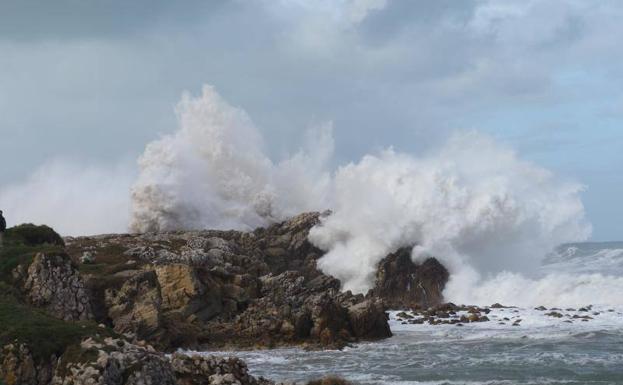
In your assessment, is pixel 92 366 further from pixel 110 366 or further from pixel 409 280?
pixel 409 280

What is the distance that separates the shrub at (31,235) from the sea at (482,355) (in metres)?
10.3

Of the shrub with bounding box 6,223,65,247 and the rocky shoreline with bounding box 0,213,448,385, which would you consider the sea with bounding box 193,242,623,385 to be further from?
the shrub with bounding box 6,223,65,247

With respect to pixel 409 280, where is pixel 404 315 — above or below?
below

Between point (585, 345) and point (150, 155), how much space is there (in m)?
55.7

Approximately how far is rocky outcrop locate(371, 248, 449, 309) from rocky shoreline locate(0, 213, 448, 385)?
0.08 meters

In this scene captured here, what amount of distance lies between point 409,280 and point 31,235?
A: 30.1 m

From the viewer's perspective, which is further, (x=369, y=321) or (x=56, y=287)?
(x=369, y=321)

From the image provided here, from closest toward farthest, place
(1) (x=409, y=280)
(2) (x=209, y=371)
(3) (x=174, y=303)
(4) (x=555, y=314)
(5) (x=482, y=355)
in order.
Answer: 1. (2) (x=209, y=371)
2. (5) (x=482, y=355)
3. (3) (x=174, y=303)
4. (4) (x=555, y=314)
5. (1) (x=409, y=280)

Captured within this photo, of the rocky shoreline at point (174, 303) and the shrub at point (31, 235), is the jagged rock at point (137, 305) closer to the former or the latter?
the rocky shoreline at point (174, 303)

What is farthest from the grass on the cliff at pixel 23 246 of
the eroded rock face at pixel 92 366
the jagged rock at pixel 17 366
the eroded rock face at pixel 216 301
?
the eroded rock face at pixel 92 366

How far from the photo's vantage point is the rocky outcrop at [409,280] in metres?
55.2

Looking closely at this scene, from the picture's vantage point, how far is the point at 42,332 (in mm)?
17953

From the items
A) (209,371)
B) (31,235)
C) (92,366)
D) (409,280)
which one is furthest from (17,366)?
(409,280)

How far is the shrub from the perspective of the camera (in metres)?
33.1
